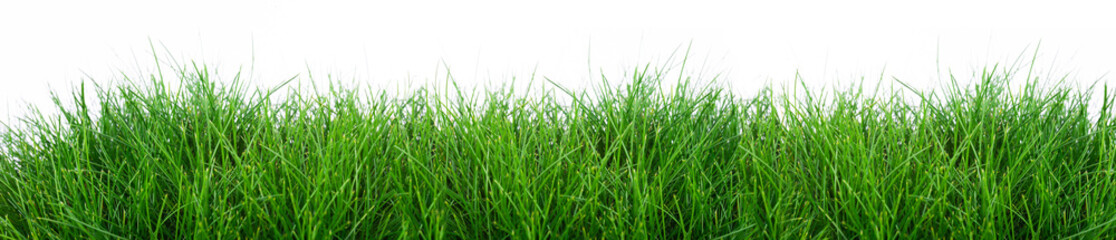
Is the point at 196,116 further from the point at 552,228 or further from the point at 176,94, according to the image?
the point at 552,228

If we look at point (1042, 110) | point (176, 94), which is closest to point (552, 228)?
point (176, 94)

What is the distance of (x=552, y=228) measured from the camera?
2324mm

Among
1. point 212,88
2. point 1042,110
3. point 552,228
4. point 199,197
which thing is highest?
point 212,88

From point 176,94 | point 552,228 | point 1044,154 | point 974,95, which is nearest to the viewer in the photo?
point 552,228

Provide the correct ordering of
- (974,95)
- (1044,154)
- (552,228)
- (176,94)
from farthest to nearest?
(974,95) < (176,94) < (1044,154) < (552,228)

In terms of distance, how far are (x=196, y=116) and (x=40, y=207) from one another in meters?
0.57

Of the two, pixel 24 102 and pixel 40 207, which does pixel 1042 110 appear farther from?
pixel 24 102

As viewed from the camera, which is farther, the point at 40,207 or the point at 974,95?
the point at 974,95

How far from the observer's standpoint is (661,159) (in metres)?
2.46

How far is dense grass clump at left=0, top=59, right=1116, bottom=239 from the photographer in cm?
231

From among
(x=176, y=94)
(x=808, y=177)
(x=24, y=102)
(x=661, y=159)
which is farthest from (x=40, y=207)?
(x=808, y=177)

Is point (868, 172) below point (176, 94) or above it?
below

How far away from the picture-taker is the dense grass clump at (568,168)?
2307 mm

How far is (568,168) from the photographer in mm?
2447
